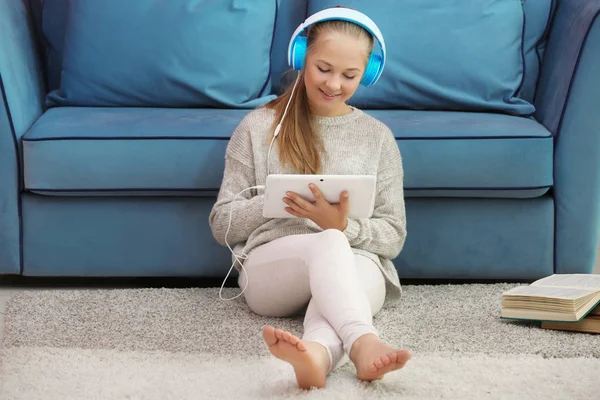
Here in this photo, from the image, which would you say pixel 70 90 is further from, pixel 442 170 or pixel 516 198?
pixel 516 198

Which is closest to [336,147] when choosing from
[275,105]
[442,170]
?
[275,105]

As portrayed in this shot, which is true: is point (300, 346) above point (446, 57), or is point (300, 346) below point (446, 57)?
below

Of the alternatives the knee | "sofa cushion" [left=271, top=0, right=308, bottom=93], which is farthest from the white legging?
"sofa cushion" [left=271, top=0, right=308, bottom=93]

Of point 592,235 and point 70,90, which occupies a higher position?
point 70,90

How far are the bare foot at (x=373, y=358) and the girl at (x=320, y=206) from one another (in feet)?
0.25

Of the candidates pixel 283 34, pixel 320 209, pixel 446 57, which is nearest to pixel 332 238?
pixel 320 209

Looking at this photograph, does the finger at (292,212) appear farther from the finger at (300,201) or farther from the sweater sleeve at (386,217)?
the sweater sleeve at (386,217)

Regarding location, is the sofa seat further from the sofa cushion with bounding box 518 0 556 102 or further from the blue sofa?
the sofa cushion with bounding box 518 0 556 102

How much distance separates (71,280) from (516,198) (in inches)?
47.7

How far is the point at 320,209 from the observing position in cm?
187

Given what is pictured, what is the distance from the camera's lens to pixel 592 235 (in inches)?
93.1

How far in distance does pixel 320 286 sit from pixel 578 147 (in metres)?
0.93

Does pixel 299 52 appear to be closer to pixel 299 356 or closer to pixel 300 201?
pixel 300 201

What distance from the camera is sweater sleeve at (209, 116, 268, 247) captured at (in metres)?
2.03
